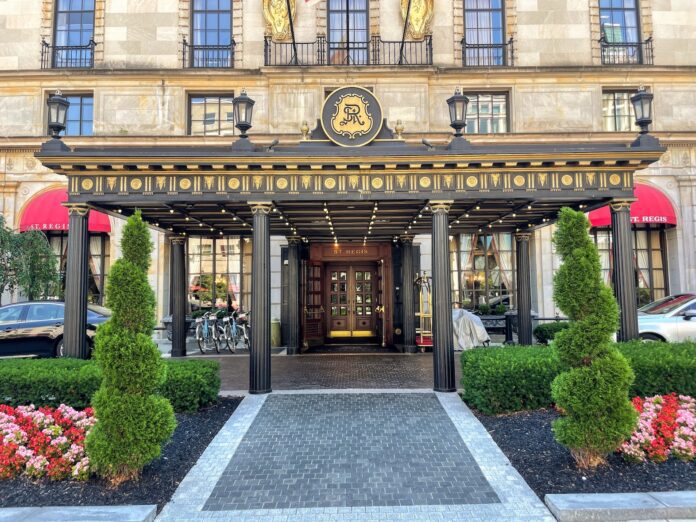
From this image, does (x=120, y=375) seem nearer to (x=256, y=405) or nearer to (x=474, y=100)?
(x=256, y=405)

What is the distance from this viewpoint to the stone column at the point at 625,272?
869 cm

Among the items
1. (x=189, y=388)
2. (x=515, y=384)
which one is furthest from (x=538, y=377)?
(x=189, y=388)

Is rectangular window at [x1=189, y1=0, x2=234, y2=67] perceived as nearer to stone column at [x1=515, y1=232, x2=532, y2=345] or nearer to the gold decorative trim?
the gold decorative trim

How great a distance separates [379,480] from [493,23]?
17816mm

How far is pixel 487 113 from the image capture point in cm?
1720

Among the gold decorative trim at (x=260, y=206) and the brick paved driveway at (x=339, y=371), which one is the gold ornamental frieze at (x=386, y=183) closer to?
the gold decorative trim at (x=260, y=206)

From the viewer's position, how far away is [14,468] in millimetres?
5078

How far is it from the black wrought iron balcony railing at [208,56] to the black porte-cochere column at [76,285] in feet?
34.9

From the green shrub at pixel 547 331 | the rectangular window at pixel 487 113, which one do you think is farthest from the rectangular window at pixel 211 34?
the green shrub at pixel 547 331

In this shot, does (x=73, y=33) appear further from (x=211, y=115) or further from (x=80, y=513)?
(x=80, y=513)

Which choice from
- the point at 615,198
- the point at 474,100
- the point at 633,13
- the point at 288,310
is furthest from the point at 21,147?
the point at 633,13

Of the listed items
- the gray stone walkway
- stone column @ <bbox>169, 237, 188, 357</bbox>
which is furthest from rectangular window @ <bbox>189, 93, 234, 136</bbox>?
the gray stone walkway

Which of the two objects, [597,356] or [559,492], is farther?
[597,356]

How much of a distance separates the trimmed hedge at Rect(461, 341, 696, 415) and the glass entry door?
9.99m
